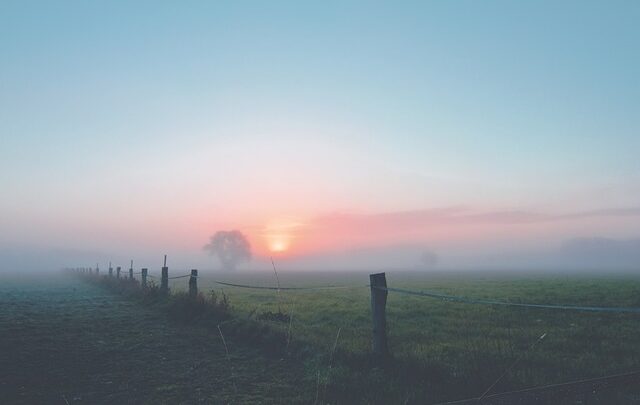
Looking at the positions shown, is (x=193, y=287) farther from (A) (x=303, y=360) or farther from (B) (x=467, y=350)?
(B) (x=467, y=350)

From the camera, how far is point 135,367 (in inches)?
299

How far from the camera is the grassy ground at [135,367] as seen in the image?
602 cm

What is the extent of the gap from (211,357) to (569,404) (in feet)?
20.7

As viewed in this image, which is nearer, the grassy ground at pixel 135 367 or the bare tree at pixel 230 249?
the grassy ground at pixel 135 367

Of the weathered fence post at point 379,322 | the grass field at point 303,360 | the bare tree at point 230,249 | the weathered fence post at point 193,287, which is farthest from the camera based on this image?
the bare tree at point 230,249

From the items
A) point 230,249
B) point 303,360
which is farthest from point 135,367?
point 230,249

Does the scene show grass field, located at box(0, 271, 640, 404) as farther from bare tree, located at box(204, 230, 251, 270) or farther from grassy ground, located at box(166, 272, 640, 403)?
bare tree, located at box(204, 230, 251, 270)

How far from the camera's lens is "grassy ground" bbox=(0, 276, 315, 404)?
602cm

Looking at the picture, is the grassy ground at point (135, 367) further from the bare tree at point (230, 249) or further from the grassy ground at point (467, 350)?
the bare tree at point (230, 249)

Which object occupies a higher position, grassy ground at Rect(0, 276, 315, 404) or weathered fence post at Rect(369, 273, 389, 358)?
weathered fence post at Rect(369, 273, 389, 358)

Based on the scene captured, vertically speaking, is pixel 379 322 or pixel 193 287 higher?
pixel 193 287

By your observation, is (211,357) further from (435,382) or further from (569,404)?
(569,404)

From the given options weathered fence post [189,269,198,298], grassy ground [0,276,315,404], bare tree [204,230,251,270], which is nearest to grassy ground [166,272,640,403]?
grassy ground [0,276,315,404]

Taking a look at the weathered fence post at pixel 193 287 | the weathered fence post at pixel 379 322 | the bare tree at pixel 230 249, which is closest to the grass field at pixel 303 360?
the weathered fence post at pixel 379 322
